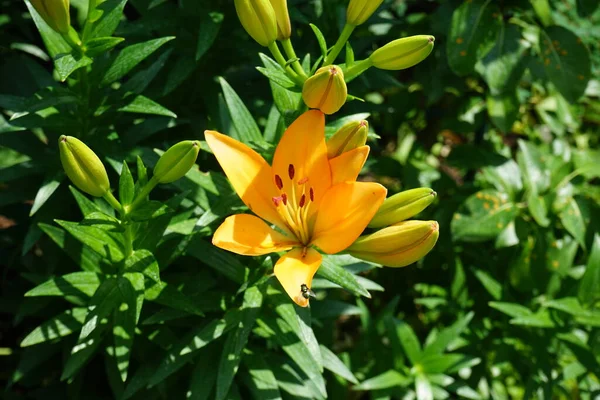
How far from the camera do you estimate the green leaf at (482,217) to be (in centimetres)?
197

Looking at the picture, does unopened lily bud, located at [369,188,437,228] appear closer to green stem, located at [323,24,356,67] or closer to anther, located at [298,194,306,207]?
anther, located at [298,194,306,207]

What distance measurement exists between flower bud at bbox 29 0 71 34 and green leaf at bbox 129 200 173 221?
0.37 m

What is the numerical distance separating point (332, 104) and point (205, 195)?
45cm

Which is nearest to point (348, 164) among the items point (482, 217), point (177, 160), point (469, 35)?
point (177, 160)

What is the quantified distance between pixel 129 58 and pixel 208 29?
0.26m

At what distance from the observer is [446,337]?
74.0 inches

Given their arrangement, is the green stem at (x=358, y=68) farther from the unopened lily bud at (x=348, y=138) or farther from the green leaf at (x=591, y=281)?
the green leaf at (x=591, y=281)

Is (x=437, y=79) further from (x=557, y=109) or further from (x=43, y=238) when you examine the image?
(x=43, y=238)

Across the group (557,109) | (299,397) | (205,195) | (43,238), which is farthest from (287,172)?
(557,109)

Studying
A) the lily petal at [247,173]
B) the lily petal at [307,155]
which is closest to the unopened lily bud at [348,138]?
the lily petal at [307,155]

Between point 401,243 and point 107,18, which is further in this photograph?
point 107,18

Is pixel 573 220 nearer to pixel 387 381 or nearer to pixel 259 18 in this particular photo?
pixel 387 381

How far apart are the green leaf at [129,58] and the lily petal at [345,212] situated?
526 millimetres

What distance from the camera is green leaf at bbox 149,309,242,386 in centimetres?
134
